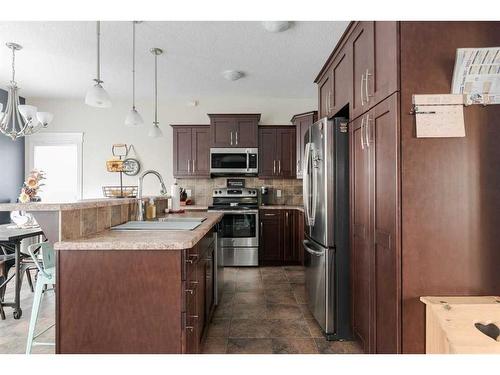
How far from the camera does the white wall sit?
488cm

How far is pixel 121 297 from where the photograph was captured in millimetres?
1378

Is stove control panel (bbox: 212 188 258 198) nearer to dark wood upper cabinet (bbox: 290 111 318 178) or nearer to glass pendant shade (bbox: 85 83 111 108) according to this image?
dark wood upper cabinet (bbox: 290 111 318 178)

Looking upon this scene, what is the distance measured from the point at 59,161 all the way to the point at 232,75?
3.46 meters

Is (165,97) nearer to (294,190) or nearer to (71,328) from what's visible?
(294,190)

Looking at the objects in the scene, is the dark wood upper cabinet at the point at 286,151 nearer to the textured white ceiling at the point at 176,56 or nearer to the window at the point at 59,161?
the textured white ceiling at the point at 176,56

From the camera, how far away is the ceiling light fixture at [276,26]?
2.47 meters

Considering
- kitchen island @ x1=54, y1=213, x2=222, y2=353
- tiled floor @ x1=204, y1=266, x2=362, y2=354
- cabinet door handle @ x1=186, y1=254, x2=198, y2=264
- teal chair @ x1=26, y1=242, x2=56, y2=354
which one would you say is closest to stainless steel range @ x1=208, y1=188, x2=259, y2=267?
tiled floor @ x1=204, y1=266, x2=362, y2=354

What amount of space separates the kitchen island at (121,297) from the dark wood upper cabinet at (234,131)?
10.6 ft

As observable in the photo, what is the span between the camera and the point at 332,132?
2.15 m

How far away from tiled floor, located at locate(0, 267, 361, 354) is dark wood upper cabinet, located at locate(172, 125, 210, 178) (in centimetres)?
194

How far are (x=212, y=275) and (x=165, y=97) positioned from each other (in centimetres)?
349

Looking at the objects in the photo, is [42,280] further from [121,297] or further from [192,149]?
[192,149]

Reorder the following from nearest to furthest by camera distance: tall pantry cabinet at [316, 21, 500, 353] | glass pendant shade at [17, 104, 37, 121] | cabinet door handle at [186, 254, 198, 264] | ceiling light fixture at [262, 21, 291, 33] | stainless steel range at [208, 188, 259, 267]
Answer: tall pantry cabinet at [316, 21, 500, 353], cabinet door handle at [186, 254, 198, 264], ceiling light fixture at [262, 21, 291, 33], glass pendant shade at [17, 104, 37, 121], stainless steel range at [208, 188, 259, 267]

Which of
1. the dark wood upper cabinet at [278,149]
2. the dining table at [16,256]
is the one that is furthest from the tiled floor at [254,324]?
the dark wood upper cabinet at [278,149]
